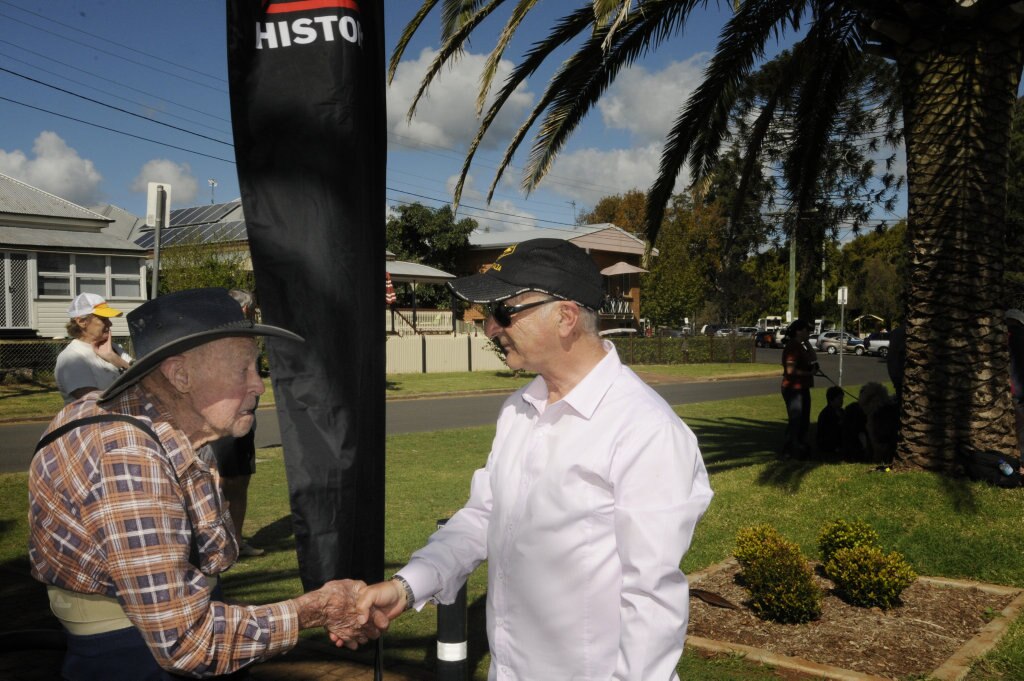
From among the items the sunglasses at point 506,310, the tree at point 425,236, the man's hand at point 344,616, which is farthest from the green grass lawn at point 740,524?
the tree at point 425,236

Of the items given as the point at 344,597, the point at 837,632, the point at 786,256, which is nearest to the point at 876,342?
the point at 786,256

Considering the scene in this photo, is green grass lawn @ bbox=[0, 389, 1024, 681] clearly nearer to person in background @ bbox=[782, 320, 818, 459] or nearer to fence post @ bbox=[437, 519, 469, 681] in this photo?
person in background @ bbox=[782, 320, 818, 459]

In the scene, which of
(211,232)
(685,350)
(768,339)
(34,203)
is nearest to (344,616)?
(34,203)

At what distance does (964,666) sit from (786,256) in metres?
43.4

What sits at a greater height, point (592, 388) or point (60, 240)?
point (60, 240)

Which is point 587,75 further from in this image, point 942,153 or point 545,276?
point 545,276

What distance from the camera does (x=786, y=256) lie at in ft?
150

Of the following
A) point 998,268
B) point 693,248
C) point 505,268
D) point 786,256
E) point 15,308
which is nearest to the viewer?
point 505,268

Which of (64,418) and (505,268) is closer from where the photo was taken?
(64,418)

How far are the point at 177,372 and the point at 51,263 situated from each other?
30.0 meters

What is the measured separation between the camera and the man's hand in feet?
8.22

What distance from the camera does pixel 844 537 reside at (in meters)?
5.69

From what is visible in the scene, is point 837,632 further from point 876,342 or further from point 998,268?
point 876,342

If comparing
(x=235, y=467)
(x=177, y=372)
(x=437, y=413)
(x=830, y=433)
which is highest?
(x=177, y=372)
